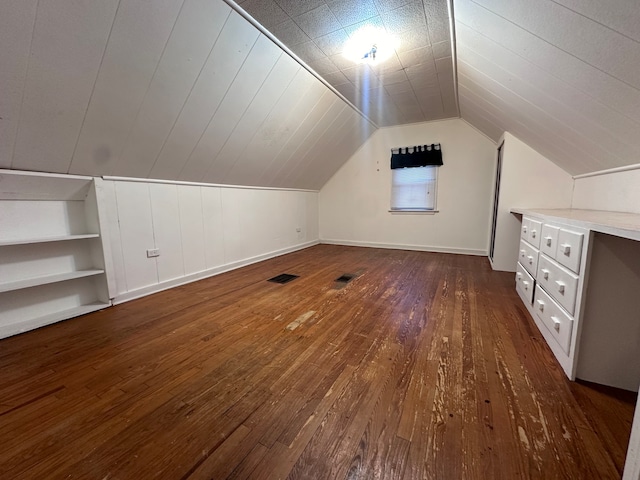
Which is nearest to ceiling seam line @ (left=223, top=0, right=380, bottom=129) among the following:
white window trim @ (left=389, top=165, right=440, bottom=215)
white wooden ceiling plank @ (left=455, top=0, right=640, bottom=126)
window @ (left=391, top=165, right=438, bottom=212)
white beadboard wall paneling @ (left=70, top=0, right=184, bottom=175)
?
white beadboard wall paneling @ (left=70, top=0, right=184, bottom=175)

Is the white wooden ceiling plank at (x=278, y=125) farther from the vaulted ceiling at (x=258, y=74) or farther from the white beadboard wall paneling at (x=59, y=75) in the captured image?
the white beadboard wall paneling at (x=59, y=75)

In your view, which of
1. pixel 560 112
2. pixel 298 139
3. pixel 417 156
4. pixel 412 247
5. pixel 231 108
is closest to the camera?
pixel 560 112

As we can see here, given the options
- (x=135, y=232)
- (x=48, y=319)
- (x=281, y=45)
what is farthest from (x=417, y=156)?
(x=48, y=319)

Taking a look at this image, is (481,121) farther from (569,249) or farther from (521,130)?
(569,249)

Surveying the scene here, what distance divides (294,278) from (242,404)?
211 centimetres

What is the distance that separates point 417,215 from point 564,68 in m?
3.55

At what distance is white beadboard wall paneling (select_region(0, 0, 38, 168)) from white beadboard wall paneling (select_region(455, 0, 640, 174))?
2398 mm

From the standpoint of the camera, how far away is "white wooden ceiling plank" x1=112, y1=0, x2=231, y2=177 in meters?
1.74

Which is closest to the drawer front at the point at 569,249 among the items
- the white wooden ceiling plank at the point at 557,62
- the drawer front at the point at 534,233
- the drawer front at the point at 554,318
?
the drawer front at the point at 554,318

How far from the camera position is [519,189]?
348 centimetres

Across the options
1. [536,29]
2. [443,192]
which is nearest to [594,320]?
[536,29]

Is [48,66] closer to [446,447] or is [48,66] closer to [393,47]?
[393,47]

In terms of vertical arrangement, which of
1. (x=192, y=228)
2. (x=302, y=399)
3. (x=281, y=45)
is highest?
(x=281, y=45)

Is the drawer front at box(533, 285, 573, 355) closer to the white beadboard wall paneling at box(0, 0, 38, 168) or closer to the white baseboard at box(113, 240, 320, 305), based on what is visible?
the white beadboard wall paneling at box(0, 0, 38, 168)
